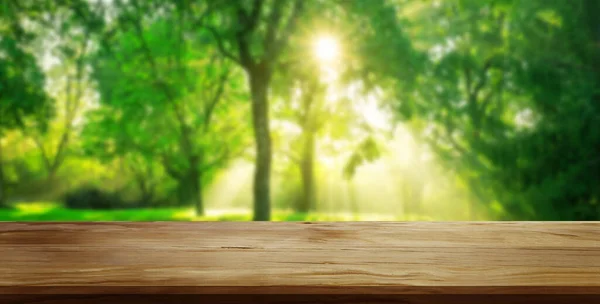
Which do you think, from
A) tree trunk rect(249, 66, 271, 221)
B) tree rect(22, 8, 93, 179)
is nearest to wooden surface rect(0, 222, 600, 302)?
tree trunk rect(249, 66, 271, 221)

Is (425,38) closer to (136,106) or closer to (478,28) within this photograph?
(478,28)

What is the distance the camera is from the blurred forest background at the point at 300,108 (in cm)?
874

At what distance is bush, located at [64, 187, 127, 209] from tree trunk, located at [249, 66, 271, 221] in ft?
15.9

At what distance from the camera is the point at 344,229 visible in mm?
1122

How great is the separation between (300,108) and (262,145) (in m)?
3.03

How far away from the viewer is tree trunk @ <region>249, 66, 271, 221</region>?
29.8ft

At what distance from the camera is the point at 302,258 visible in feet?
3.15

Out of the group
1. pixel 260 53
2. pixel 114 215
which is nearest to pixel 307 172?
pixel 260 53

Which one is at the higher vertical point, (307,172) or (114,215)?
(307,172)

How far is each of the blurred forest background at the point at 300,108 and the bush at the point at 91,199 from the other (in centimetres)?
4

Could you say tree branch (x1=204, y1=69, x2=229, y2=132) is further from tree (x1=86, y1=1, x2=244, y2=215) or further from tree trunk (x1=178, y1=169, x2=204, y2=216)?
tree trunk (x1=178, y1=169, x2=204, y2=216)

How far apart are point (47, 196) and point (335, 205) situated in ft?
23.8

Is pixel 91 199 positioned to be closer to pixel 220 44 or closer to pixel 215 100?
pixel 215 100
